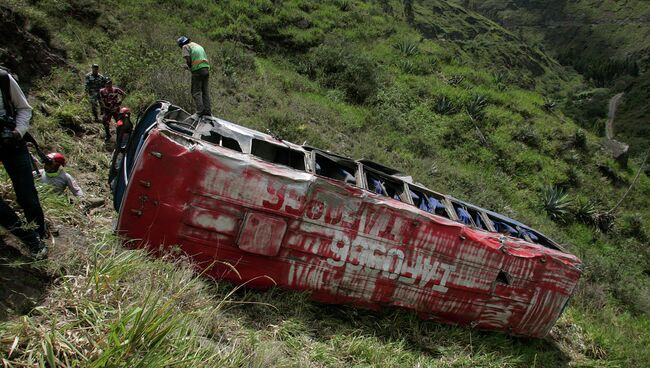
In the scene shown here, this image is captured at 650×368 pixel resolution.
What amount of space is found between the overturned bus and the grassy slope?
0.33 metres

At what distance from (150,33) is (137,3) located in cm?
287

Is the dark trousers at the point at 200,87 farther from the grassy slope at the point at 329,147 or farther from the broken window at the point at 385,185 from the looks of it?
the broken window at the point at 385,185

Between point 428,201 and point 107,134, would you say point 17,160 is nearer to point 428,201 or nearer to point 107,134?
point 107,134

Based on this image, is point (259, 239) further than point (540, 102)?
No

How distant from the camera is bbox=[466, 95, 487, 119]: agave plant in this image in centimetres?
1574

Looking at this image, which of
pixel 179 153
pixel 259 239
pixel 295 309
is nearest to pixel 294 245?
pixel 259 239

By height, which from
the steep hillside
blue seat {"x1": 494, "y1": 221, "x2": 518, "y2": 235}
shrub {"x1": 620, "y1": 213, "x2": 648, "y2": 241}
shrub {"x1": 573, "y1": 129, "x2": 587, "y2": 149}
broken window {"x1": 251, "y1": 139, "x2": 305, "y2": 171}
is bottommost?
shrub {"x1": 620, "y1": 213, "x2": 648, "y2": 241}

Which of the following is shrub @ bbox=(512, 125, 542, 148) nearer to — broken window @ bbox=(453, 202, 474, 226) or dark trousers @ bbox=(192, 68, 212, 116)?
broken window @ bbox=(453, 202, 474, 226)

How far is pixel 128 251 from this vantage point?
3459 millimetres

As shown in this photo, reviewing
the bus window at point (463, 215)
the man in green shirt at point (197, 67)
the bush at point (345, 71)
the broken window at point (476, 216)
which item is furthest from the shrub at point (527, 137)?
the man in green shirt at point (197, 67)

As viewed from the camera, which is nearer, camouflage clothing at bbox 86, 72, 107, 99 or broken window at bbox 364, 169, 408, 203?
broken window at bbox 364, 169, 408, 203

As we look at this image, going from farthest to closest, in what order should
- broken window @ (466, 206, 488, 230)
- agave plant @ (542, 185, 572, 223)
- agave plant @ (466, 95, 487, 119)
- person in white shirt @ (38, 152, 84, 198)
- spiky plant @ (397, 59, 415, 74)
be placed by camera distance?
1. spiky plant @ (397, 59, 415, 74)
2. agave plant @ (466, 95, 487, 119)
3. agave plant @ (542, 185, 572, 223)
4. broken window @ (466, 206, 488, 230)
5. person in white shirt @ (38, 152, 84, 198)

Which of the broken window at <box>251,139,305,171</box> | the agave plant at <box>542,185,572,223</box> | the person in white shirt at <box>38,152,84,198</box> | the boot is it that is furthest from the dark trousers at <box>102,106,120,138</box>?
the agave plant at <box>542,185,572,223</box>

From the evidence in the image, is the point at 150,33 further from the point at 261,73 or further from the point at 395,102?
the point at 395,102
